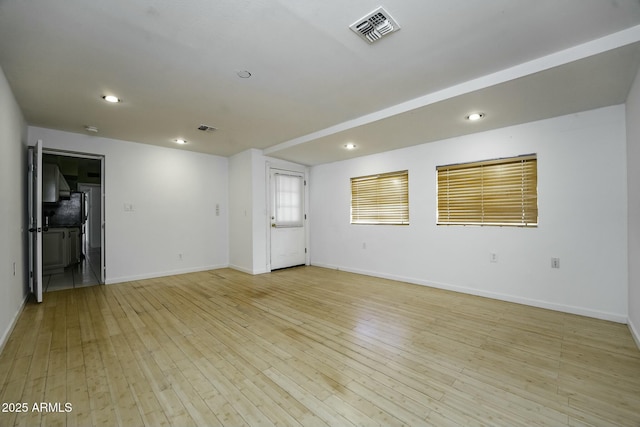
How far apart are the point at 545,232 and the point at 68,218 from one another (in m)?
11.0

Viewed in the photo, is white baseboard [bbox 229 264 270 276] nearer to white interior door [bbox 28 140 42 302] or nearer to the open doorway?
the open doorway

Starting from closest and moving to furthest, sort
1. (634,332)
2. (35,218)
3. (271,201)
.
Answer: (634,332) → (35,218) → (271,201)

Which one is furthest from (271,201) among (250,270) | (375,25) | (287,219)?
(375,25)

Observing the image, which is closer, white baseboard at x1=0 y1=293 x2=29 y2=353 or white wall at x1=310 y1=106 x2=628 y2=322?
white baseboard at x1=0 y1=293 x2=29 y2=353

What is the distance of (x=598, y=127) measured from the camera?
3137mm

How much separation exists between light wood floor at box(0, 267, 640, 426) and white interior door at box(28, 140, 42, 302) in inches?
22.7

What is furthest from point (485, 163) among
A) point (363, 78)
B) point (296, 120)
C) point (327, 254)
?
point (327, 254)

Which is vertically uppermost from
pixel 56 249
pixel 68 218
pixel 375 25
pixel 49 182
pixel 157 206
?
pixel 375 25

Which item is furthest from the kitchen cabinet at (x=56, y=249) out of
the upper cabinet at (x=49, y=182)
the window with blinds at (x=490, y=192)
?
the window with blinds at (x=490, y=192)

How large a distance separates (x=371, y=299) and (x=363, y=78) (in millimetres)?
2847

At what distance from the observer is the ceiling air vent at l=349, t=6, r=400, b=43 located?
6.20 ft

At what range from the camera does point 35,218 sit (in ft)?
12.3

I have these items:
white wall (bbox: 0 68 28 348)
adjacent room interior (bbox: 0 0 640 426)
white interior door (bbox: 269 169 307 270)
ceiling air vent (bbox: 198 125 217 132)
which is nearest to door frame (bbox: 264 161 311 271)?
white interior door (bbox: 269 169 307 270)

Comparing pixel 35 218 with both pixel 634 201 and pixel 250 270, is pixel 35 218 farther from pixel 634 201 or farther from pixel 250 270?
pixel 634 201
